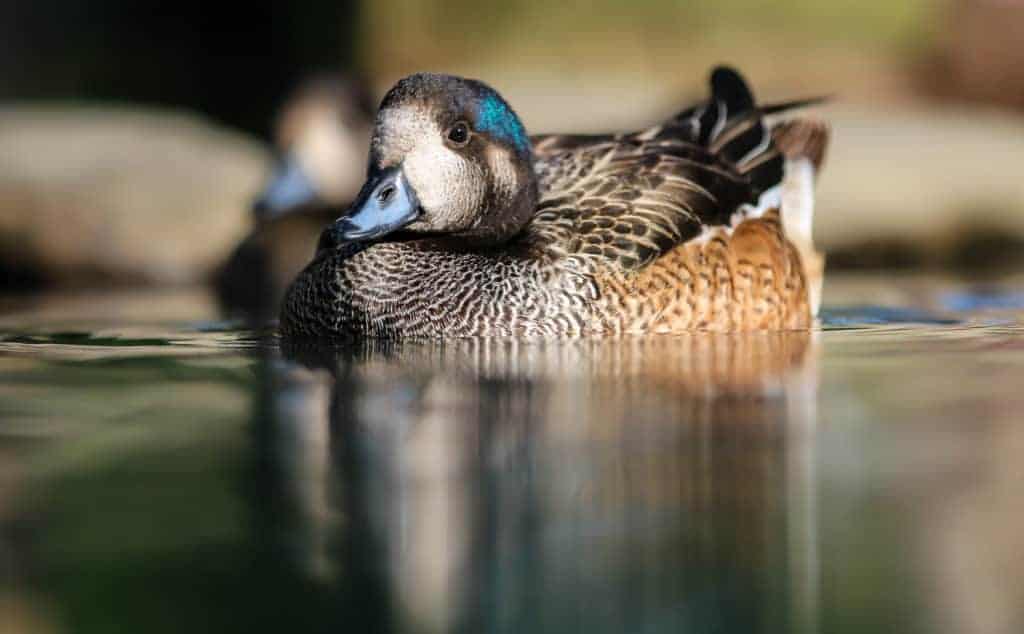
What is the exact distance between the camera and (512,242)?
6.42 metres

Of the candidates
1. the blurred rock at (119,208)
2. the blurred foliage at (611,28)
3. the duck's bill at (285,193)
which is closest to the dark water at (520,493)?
the duck's bill at (285,193)

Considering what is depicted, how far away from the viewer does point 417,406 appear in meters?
4.82

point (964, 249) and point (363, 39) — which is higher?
point (363, 39)

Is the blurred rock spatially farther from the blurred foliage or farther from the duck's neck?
the duck's neck

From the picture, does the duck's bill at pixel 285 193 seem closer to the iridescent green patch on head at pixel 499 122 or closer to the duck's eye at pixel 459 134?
the iridescent green patch on head at pixel 499 122

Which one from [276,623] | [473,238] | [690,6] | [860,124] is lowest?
[276,623]

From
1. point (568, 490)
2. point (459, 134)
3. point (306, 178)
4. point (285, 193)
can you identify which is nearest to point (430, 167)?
point (459, 134)

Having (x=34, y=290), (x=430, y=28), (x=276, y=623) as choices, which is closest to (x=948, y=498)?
(x=276, y=623)

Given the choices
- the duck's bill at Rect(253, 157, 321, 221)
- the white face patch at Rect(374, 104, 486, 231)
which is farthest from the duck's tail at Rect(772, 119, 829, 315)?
the duck's bill at Rect(253, 157, 321, 221)

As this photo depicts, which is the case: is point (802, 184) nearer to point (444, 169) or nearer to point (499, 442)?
point (444, 169)

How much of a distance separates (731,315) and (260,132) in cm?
863

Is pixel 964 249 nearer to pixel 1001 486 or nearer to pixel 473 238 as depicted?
pixel 473 238

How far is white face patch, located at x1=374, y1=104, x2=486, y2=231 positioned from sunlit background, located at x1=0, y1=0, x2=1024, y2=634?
43 centimetres

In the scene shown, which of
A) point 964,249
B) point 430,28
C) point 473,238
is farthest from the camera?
point 430,28
